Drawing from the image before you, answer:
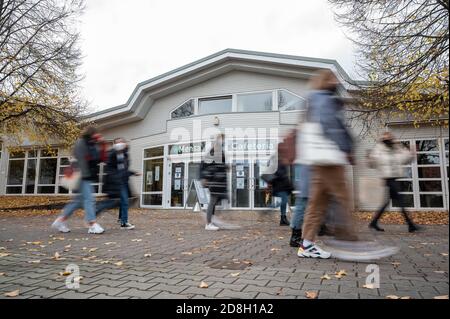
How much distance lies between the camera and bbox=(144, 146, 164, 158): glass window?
18.0 metres

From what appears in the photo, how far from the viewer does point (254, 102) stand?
17.2 meters

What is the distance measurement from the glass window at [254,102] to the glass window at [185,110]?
8.82 ft

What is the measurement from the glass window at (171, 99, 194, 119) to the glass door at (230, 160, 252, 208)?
460 centimetres

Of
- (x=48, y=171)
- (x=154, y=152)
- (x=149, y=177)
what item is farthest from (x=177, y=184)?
(x=48, y=171)

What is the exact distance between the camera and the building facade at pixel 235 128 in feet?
48.4

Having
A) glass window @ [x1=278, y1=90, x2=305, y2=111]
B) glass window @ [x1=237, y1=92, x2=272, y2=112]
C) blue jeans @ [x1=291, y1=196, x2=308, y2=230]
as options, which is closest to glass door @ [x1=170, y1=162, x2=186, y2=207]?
glass window @ [x1=237, y1=92, x2=272, y2=112]

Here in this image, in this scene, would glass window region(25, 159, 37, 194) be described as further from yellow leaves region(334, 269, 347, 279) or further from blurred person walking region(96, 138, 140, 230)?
yellow leaves region(334, 269, 347, 279)

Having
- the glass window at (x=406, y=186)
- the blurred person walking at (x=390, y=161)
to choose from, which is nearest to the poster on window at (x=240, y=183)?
the glass window at (x=406, y=186)

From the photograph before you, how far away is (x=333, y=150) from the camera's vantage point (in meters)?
3.49

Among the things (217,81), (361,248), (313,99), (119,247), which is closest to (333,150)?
(313,99)

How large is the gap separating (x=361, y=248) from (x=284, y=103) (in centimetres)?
1322

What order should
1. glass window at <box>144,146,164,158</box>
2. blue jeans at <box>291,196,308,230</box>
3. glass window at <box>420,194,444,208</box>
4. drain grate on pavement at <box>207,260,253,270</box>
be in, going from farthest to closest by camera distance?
glass window at <box>144,146,164,158</box> → glass window at <box>420,194,444,208</box> → blue jeans at <box>291,196,308,230</box> → drain grate on pavement at <box>207,260,253,270</box>

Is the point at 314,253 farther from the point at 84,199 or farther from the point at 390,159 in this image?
the point at 84,199
